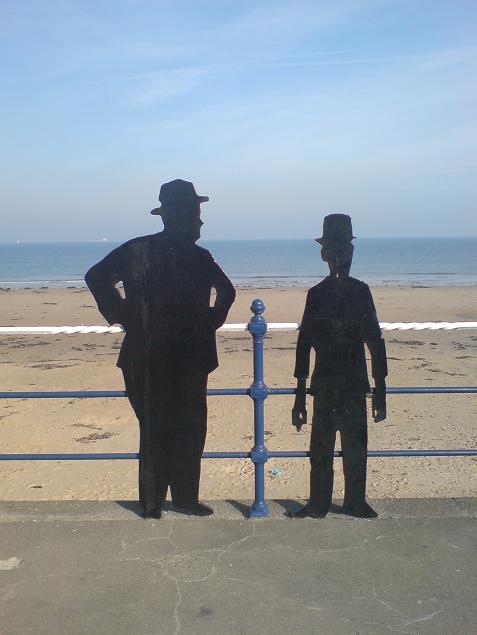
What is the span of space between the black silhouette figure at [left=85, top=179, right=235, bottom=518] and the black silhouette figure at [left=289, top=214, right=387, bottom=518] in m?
0.61

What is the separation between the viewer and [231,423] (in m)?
8.52

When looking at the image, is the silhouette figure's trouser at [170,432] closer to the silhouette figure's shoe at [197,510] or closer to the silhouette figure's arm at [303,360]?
the silhouette figure's shoe at [197,510]

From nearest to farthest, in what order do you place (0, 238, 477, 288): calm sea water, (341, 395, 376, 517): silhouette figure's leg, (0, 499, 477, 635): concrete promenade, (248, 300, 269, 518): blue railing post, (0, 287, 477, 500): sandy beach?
1. (0, 499, 477, 635): concrete promenade
2. (248, 300, 269, 518): blue railing post
3. (341, 395, 376, 517): silhouette figure's leg
4. (0, 287, 477, 500): sandy beach
5. (0, 238, 477, 288): calm sea water

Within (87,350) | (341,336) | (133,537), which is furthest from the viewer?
(87,350)

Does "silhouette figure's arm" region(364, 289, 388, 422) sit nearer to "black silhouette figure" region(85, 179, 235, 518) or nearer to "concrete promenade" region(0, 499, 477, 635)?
"concrete promenade" region(0, 499, 477, 635)

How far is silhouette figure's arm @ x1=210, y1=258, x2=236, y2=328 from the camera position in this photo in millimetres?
4098

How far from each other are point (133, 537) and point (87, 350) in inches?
459

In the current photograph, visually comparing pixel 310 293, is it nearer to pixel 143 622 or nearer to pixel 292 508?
pixel 292 508

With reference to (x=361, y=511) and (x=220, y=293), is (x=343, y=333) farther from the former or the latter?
(x=361, y=511)

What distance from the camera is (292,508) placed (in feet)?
13.9

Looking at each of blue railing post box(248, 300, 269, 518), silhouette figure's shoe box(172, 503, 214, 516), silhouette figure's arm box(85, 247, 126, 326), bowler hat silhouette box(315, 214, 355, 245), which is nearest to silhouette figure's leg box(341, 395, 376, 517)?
blue railing post box(248, 300, 269, 518)

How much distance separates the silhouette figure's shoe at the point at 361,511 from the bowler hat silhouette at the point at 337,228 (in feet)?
5.52

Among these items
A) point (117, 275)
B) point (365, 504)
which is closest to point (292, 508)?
point (365, 504)

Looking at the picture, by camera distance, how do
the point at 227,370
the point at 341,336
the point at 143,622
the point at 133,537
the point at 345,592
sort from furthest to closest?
the point at 227,370
the point at 341,336
the point at 133,537
the point at 345,592
the point at 143,622
